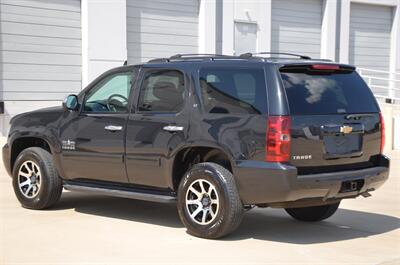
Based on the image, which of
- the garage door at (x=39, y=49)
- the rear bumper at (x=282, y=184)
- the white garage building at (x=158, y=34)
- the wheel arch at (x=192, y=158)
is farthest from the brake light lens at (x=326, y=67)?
the garage door at (x=39, y=49)

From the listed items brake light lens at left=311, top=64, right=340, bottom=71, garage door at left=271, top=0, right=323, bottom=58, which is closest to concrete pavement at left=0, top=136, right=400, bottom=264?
brake light lens at left=311, top=64, right=340, bottom=71

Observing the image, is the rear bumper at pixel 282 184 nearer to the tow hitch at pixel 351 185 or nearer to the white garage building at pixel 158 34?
the tow hitch at pixel 351 185

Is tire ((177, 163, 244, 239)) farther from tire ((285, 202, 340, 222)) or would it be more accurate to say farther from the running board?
tire ((285, 202, 340, 222))

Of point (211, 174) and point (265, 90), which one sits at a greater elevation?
point (265, 90)

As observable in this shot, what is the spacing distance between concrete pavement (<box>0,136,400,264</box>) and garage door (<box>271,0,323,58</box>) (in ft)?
40.1

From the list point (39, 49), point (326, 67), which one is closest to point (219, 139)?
point (326, 67)

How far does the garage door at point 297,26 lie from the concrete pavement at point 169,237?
1221cm

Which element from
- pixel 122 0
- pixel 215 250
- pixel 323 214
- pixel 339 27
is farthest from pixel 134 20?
pixel 215 250

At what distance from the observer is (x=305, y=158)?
6.40 metres

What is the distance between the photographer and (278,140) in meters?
6.30

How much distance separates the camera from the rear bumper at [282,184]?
626cm

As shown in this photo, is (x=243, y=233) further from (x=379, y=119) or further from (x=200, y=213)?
(x=379, y=119)

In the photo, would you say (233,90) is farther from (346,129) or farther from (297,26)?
(297,26)

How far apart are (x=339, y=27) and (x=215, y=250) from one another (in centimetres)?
1675
